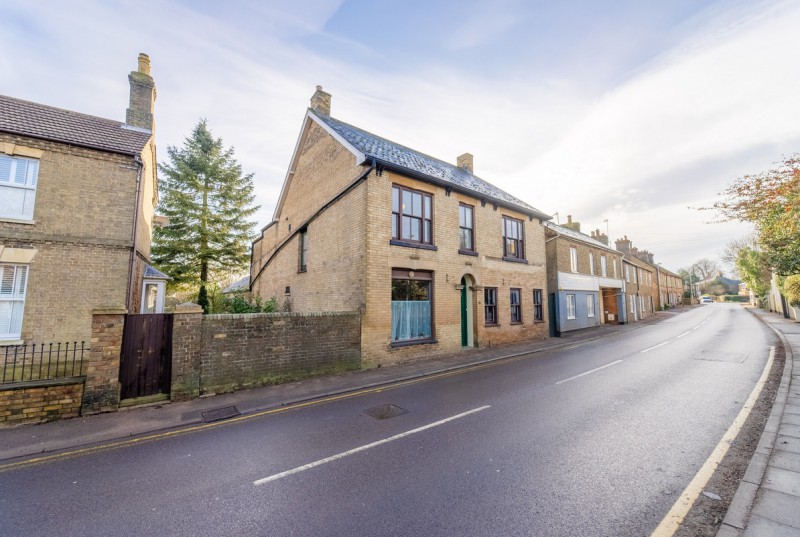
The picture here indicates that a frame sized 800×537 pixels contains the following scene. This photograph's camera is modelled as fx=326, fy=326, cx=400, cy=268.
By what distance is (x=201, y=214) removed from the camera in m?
22.3

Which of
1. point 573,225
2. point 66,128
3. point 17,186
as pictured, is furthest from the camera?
point 573,225

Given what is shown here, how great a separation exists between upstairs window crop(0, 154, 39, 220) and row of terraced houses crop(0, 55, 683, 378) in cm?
3

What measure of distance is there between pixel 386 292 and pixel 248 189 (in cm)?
1838

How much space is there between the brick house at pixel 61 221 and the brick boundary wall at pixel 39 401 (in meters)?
4.06

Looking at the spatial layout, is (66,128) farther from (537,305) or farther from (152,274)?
(537,305)

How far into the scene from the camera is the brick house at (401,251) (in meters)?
11.8

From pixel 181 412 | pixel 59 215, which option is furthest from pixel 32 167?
pixel 181 412

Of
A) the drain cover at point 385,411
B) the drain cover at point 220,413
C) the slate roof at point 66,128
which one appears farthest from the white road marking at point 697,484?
the slate roof at point 66,128

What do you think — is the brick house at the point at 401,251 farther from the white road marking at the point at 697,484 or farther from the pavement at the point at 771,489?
the pavement at the point at 771,489

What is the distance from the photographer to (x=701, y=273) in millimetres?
103188

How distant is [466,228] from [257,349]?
1028cm

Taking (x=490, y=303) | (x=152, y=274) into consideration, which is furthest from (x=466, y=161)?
(x=152, y=274)

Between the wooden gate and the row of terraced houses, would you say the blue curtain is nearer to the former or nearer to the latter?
the row of terraced houses

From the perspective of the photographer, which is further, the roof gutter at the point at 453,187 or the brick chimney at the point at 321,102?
the brick chimney at the point at 321,102
